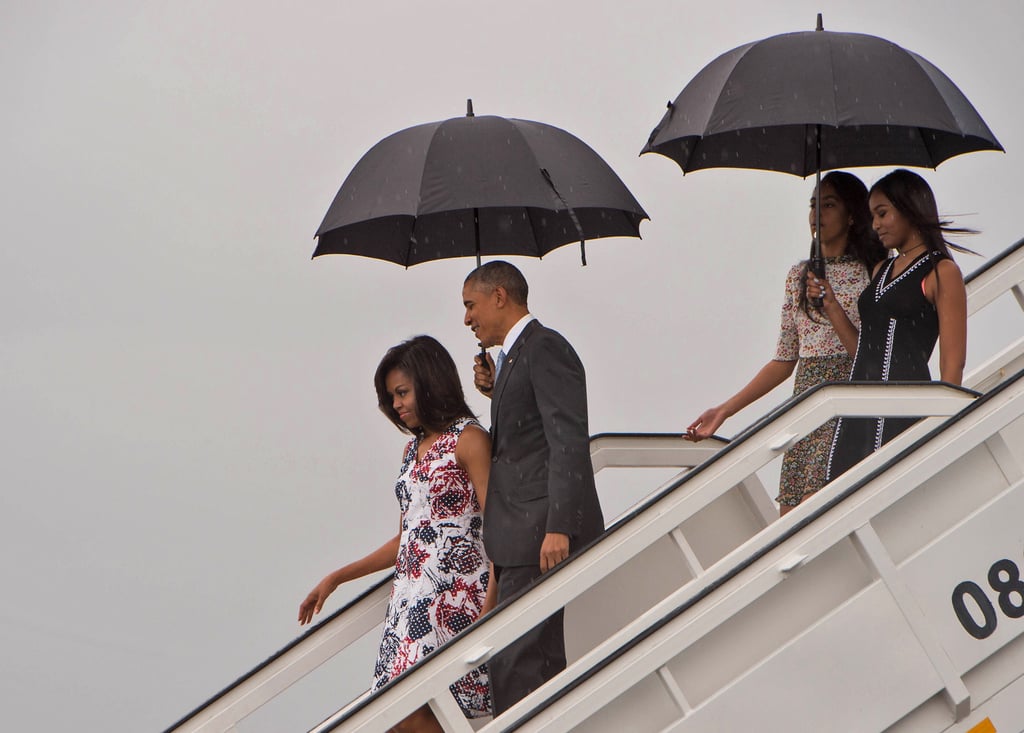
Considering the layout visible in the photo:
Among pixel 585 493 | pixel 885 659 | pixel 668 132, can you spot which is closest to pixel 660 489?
pixel 585 493

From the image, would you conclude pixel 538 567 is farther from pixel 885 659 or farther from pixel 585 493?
pixel 885 659

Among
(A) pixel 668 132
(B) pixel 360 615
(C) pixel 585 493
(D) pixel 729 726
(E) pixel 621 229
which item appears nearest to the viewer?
(D) pixel 729 726

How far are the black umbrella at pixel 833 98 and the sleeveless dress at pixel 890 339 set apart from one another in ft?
0.60

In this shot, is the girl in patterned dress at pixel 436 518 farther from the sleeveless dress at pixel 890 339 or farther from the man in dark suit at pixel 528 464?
the sleeveless dress at pixel 890 339

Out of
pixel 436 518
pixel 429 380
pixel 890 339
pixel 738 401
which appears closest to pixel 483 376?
pixel 429 380

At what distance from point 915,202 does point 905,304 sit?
0.24 m

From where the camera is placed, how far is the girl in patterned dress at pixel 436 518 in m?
3.05

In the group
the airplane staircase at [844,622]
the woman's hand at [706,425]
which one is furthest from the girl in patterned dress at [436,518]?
the woman's hand at [706,425]

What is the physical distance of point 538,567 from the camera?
9.65 ft

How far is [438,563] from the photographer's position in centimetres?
309

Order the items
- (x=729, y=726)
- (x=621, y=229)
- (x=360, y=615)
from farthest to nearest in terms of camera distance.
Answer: (x=621, y=229) → (x=360, y=615) → (x=729, y=726)

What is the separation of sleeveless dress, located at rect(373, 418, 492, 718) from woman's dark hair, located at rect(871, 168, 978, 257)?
1117 mm

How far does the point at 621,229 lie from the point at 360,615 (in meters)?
1.30

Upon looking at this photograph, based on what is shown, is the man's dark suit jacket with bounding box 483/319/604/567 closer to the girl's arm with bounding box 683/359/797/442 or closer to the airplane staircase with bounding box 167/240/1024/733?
the airplane staircase with bounding box 167/240/1024/733
